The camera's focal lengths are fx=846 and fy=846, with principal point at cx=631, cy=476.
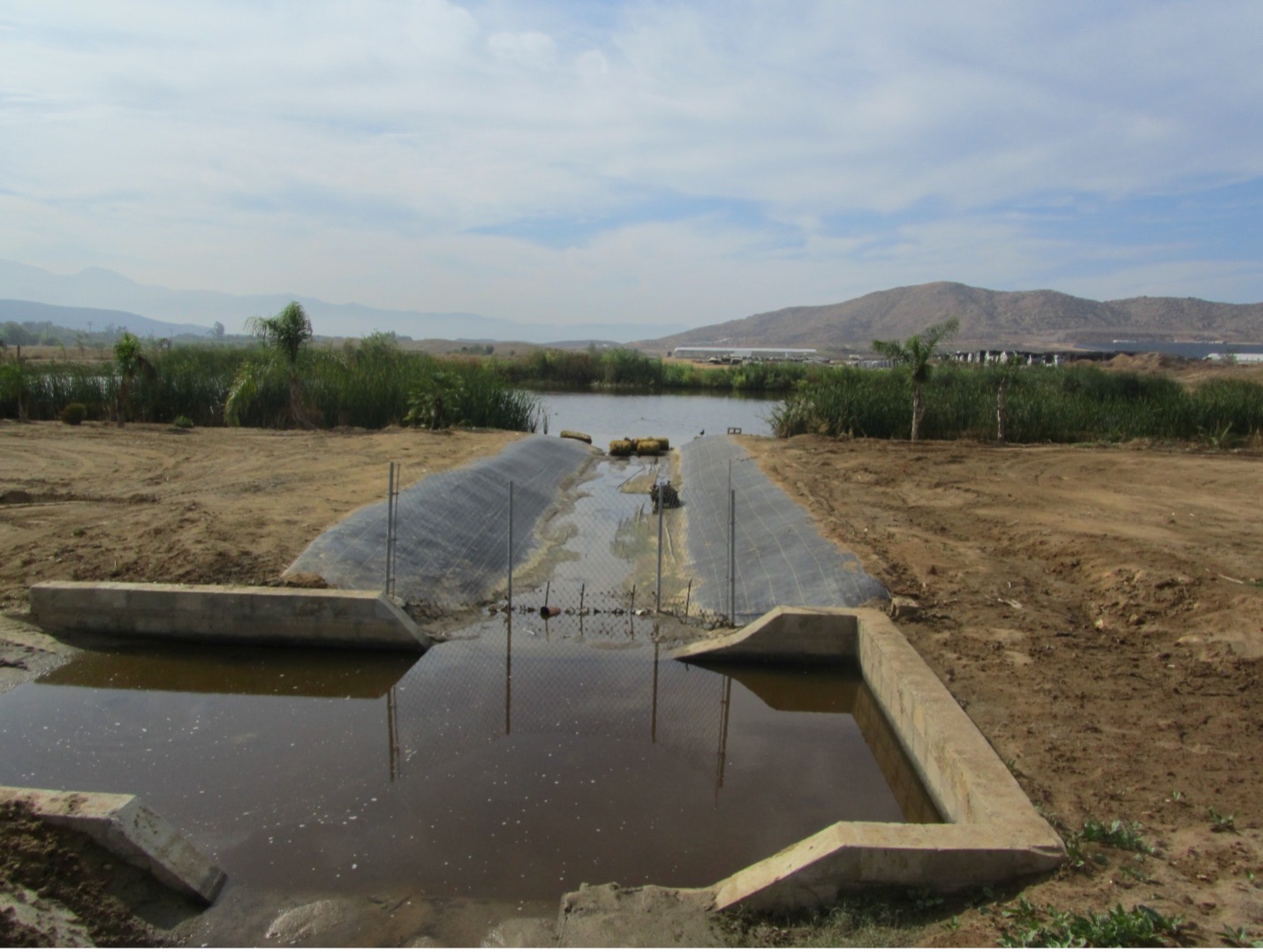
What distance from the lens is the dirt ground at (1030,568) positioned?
5.09m

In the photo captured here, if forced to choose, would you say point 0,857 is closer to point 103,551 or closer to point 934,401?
point 103,551

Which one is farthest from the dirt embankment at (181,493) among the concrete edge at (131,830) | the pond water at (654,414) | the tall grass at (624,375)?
the tall grass at (624,375)

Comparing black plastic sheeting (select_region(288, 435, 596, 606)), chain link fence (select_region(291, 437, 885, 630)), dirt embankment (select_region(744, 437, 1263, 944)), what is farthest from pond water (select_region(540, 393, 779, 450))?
dirt embankment (select_region(744, 437, 1263, 944))

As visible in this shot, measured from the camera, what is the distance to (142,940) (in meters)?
4.42

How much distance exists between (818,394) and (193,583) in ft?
64.2

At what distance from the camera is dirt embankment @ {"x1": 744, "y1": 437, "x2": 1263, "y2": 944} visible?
456 cm

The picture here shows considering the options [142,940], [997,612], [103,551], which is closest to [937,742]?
[997,612]

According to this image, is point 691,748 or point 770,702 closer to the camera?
point 691,748

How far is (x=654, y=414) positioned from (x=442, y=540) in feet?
91.3

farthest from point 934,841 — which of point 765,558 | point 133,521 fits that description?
point 133,521

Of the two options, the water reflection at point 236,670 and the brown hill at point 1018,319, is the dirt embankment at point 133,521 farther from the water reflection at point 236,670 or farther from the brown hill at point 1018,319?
the brown hill at point 1018,319

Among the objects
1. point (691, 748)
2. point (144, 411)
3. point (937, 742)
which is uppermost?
point (144, 411)

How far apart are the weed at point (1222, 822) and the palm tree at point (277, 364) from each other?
21402mm

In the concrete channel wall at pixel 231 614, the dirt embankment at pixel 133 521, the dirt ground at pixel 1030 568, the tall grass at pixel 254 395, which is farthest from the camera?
the tall grass at pixel 254 395
